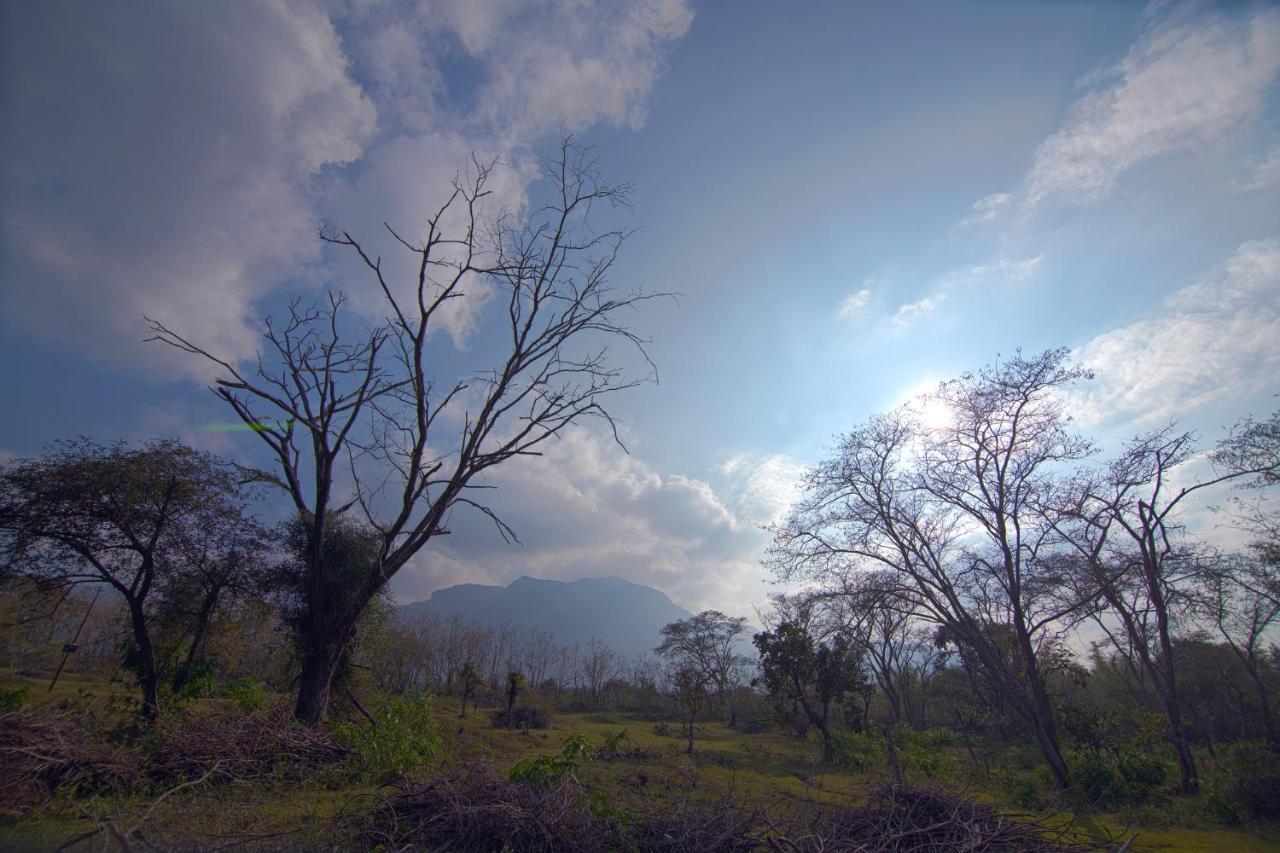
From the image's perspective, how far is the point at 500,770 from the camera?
6.86m

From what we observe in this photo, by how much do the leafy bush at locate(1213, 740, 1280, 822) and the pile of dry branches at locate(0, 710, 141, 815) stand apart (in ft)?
55.5

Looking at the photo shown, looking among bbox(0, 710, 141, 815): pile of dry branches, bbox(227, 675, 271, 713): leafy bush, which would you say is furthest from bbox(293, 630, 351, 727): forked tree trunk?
bbox(0, 710, 141, 815): pile of dry branches

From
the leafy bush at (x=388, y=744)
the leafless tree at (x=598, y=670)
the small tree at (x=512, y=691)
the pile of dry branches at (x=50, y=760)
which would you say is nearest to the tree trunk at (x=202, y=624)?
the leafy bush at (x=388, y=744)

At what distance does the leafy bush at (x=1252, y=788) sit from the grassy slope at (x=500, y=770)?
858 millimetres

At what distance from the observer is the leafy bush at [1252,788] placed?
9.10 metres

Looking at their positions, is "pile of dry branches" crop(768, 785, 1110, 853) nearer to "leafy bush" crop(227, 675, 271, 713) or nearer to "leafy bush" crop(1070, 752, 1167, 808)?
"leafy bush" crop(227, 675, 271, 713)

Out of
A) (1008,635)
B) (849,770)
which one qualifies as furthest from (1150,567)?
(849,770)

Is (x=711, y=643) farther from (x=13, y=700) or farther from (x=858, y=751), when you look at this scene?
(x=13, y=700)

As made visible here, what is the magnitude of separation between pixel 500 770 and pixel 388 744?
1.67m

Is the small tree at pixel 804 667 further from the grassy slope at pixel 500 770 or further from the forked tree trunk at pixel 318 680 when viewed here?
the forked tree trunk at pixel 318 680

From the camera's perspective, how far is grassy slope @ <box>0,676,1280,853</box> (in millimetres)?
4250

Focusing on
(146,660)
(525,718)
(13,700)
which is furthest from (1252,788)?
(525,718)

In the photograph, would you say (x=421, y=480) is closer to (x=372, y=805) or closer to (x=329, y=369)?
(x=329, y=369)

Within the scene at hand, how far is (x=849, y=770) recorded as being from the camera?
1648cm
